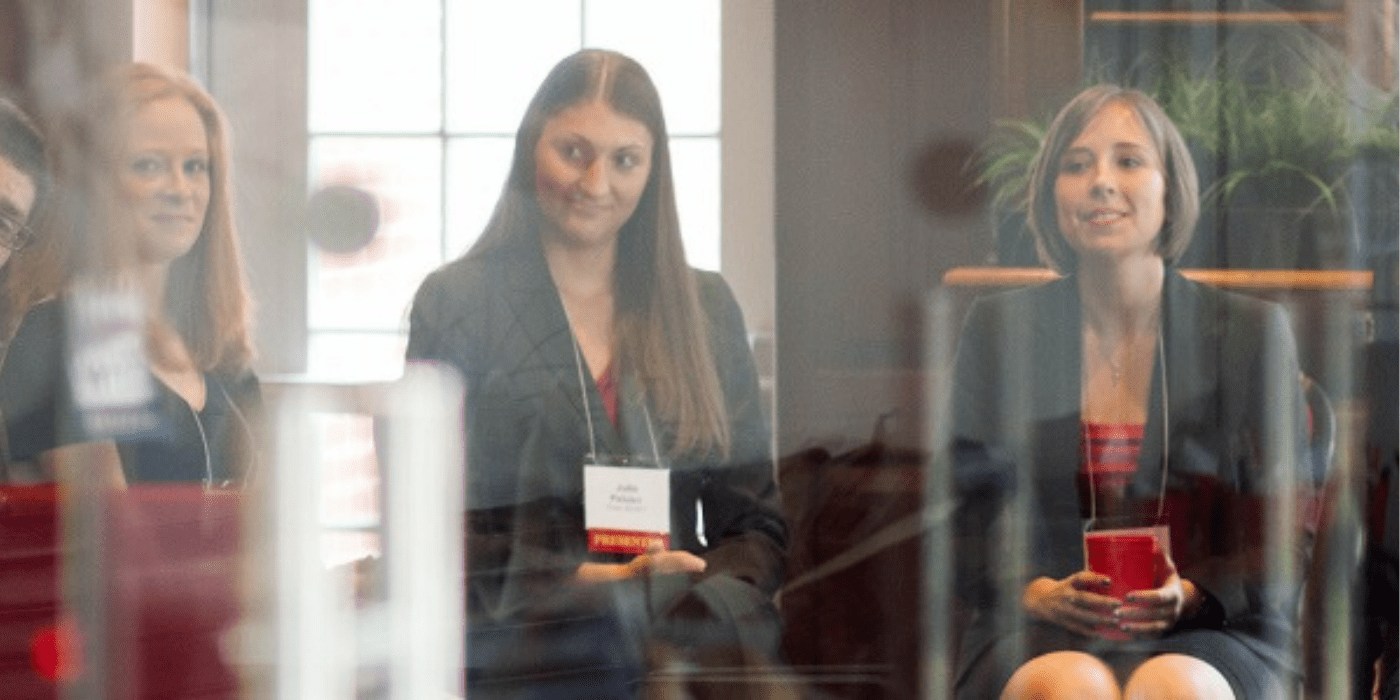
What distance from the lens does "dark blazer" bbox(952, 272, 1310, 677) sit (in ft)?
5.54

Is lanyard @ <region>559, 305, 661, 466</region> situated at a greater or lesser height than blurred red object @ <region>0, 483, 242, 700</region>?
greater

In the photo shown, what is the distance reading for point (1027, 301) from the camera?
1.69 m

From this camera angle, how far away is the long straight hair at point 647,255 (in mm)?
1685

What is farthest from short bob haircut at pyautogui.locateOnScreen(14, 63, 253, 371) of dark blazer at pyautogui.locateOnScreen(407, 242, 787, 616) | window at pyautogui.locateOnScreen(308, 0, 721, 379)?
dark blazer at pyautogui.locateOnScreen(407, 242, 787, 616)

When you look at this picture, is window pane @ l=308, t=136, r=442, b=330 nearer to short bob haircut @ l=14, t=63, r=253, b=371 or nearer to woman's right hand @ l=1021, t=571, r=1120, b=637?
short bob haircut @ l=14, t=63, r=253, b=371

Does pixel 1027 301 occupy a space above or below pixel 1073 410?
above

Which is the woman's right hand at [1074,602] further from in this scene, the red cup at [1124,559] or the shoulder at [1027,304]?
the shoulder at [1027,304]

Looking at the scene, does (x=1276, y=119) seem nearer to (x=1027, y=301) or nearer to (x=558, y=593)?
(x=1027, y=301)

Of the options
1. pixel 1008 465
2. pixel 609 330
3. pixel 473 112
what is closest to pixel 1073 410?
pixel 1008 465

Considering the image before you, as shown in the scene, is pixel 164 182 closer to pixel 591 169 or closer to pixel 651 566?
pixel 591 169

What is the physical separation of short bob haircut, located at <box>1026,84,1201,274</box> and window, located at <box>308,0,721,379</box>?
325 millimetres

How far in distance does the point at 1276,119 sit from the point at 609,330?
2.32ft

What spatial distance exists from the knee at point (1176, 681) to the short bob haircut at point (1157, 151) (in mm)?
433

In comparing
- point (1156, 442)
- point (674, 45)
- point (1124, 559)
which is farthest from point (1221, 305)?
point (674, 45)
